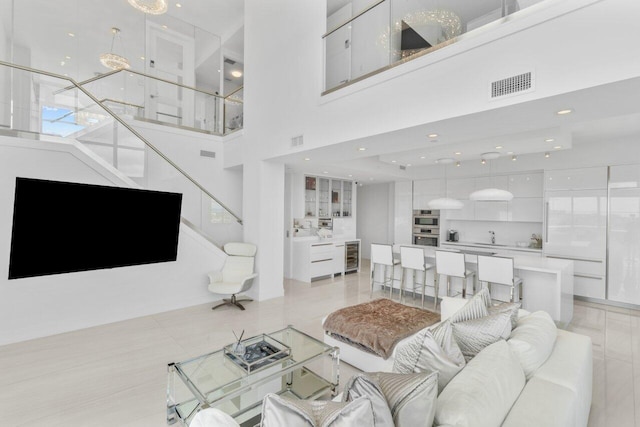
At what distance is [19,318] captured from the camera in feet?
12.3

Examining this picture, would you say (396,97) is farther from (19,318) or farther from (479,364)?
(19,318)

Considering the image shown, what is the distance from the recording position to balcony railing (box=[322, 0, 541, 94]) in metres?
3.05

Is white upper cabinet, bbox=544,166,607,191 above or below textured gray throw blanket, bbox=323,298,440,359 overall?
above

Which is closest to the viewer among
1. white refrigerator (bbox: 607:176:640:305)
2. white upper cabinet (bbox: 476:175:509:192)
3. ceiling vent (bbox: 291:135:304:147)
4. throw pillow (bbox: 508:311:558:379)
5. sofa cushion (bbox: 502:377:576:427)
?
sofa cushion (bbox: 502:377:576:427)

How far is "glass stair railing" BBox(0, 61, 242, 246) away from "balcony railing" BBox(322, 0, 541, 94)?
308 cm

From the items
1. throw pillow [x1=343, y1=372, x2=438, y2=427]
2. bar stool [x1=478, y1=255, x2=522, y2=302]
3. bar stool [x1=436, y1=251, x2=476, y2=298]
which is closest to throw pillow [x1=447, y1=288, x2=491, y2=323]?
throw pillow [x1=343, y1=372, x2=438, y2=427]

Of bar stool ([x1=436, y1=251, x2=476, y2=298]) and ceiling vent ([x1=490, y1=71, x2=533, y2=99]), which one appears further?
bar stool ([x1=436, y1=251, x2=476, y2=298])

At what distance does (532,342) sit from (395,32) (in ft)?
11.5

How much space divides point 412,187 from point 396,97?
17.5 feet

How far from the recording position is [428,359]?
1.63 meters

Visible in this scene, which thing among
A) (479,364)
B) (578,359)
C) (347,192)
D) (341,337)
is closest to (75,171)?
(341,337)

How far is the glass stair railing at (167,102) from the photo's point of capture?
225 inches

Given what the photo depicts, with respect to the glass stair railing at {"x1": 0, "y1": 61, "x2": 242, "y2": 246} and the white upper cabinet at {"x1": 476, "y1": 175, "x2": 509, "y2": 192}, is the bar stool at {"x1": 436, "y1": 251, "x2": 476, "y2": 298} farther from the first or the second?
the glass stair railing at {"x1": 0, "y1": 61, "x2": 242, "y2": 246}

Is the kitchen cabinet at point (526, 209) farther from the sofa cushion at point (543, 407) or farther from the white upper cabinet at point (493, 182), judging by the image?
the sofa cushion at point (543, 407)
